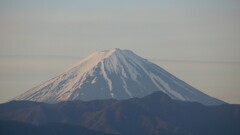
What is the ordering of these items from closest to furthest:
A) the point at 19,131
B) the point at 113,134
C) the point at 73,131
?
the point at 19,131, the point at 73,131, the point at 113,134

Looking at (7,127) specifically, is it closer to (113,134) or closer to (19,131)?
(19,131)

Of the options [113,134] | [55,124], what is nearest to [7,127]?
[55,124]

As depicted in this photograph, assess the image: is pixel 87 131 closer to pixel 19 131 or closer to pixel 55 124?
pixel 55 124

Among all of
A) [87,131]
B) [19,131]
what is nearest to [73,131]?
[87,131]

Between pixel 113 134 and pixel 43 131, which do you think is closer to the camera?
pixel 43 131

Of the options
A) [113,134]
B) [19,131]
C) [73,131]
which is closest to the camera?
[19,131]

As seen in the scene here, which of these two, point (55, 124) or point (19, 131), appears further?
point (55, 124)
